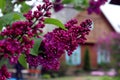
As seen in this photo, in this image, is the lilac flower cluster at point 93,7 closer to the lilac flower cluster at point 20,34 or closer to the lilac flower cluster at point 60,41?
the lilac flower cluster at point 60,41

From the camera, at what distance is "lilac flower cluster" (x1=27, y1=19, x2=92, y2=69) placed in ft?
3.31

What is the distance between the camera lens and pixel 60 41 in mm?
1011

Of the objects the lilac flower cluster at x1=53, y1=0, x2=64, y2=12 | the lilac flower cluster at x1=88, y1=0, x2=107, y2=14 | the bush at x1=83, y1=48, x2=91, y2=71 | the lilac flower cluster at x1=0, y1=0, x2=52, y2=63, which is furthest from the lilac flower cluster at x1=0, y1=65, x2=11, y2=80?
the bush at x1=83, y1=48, x2=91, y2=71

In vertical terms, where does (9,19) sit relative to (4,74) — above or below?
above

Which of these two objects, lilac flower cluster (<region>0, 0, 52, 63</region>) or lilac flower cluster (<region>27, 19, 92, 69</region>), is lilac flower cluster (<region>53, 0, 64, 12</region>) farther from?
lilac flower cluster (<region>0, 0, 52, 63</region>)

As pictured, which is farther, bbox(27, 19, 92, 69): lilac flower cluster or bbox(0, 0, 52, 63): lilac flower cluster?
bbox(27, 19, 92, 69): lilac flower cluster

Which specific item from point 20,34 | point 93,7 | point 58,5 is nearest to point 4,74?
point 20,34

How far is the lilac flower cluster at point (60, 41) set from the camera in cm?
101

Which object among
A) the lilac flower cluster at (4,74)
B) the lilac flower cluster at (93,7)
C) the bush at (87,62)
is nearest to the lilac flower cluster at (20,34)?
the lilac flower cluster at (4,74)

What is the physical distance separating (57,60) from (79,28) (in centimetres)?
11

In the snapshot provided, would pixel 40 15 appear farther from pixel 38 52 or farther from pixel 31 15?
pixel 38 52

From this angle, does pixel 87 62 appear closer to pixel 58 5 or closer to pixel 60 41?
pixel 58 5

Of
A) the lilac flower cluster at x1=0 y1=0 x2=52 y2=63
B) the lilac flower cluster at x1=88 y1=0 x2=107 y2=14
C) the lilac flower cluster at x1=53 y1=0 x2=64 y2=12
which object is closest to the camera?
the lilac flower cluster at x1=0 y1=0 x2=52 y2=63

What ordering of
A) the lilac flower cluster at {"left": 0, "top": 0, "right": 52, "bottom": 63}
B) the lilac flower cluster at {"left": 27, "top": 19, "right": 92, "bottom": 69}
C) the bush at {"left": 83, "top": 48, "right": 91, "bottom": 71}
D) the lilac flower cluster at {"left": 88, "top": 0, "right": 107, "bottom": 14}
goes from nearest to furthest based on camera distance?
1. the lilac flower cluster at {"left": 0, "top": 0, "right": 52, "bottom": 63}
2. the lilac flower cluster at {"left": 27, "top": 19, "right": 92, "bottom": 69}
3. the lilac flower cluster at {"left": 88, "top": 0, "right": 107, "bottom": 14}
4. the bush at {"left": 83, "top": 48, "right": 91, "bottom": 71}
